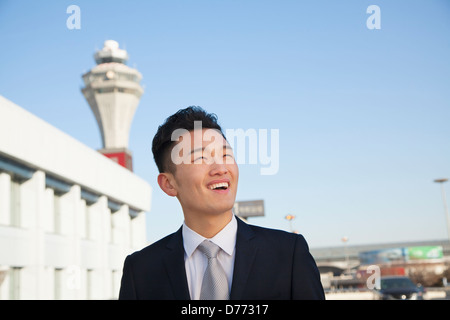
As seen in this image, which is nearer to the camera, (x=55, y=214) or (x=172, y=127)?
(x=172, y=127)

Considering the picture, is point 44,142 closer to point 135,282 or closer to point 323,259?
point 135,282

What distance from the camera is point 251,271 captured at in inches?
102

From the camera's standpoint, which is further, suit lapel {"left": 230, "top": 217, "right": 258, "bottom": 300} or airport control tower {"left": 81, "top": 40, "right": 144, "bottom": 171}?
airport control tower {"left": 81, "top": 40, "right": 144, "bottom": 171}

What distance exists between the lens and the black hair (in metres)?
2.96

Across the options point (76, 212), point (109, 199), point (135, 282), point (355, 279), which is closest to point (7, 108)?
point (76, 212)

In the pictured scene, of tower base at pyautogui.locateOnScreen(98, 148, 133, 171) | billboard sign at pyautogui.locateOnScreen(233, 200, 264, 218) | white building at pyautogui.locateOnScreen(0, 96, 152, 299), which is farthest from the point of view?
billboard sign at pyautogui.locateOnScreen(233, 200, 264, 218)

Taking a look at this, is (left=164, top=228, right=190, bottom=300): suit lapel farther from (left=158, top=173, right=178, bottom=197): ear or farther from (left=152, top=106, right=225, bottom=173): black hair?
(left=152, top=106, right=225, bottom=173): black hair

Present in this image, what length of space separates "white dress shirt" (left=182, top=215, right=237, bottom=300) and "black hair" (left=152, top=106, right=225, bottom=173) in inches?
15.7

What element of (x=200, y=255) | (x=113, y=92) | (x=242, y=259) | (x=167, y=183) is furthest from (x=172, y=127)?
(x=113, y=92)

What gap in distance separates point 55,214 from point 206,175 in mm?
35866

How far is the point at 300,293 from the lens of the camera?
260 cm

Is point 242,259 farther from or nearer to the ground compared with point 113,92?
nearer to the ground

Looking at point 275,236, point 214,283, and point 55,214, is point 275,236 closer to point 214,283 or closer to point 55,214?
point 214,283

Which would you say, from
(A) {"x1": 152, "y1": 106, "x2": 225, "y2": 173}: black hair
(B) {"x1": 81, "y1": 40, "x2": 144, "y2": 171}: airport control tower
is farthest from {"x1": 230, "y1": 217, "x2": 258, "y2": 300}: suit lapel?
(B) {"x1": 81, "y1": 40, "x2": 144, "y2": 171}: airport control tower
